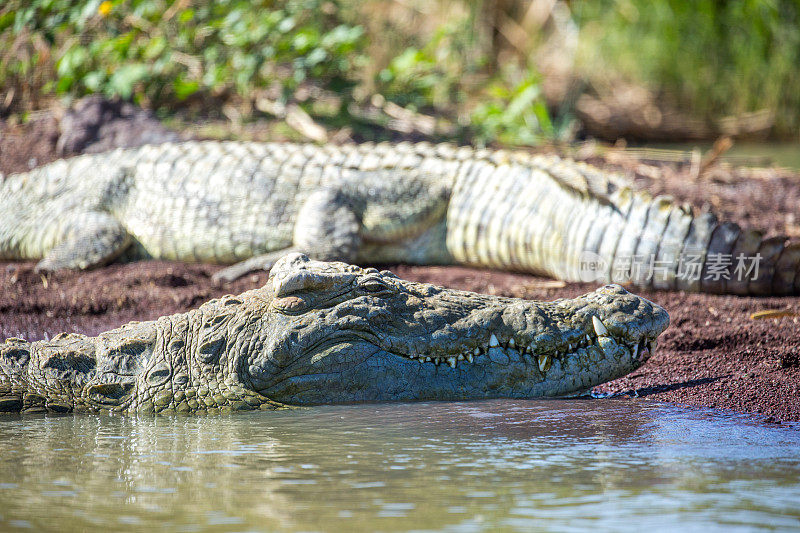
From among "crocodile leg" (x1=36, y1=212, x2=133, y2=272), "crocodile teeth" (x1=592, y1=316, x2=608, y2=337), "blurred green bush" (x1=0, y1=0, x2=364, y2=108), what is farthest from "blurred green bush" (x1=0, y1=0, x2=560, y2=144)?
"crocodile teeth" (x1=592, y1=316, x2=608, y2=337)

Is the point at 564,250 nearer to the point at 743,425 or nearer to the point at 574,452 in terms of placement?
the point at 743,425

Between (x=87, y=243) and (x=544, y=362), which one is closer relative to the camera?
(x=544, y=362)

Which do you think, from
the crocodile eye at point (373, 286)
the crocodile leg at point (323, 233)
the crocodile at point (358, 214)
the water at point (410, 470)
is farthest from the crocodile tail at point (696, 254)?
the crocodile eye at point (373, 286)

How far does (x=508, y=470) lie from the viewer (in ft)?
7.95

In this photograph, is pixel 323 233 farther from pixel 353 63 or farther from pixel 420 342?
pixel 353 63

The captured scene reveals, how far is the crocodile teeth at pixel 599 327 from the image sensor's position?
319 centimetres

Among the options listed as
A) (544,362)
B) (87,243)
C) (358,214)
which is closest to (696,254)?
(544,362)

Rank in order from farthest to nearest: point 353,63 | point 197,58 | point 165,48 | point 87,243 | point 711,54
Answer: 1. point 711,54
2. point 353,63
3. point 197,58
4. point 165,48
5. point 87,243

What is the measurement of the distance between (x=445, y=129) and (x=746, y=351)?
632 cm

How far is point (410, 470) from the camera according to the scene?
2447 mm

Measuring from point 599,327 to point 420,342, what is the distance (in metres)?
0.68

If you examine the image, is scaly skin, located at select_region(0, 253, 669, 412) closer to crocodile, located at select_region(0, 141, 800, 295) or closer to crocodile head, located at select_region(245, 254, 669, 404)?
crocodile head, located at select_region(245, 254, 669, 404)

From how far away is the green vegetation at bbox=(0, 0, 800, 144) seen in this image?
9000 mm

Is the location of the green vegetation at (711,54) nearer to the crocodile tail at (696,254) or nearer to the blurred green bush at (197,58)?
the blurred green bush at (197,58)
